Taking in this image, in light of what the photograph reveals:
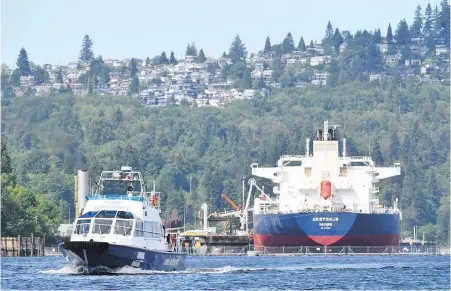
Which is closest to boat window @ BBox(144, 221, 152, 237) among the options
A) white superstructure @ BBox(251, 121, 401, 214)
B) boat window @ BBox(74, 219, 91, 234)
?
boat window @ BBox(74, 219, 91, 234)

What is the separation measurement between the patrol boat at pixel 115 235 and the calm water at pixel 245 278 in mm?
813

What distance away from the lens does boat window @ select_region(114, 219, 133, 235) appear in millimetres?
104812

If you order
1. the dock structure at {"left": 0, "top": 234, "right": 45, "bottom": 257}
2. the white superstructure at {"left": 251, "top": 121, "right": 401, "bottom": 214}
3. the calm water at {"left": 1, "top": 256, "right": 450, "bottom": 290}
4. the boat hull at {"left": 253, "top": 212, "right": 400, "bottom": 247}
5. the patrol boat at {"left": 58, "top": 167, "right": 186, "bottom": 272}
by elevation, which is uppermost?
the white superstructure at {"left": 251, "top": 121, "right": 401, "bottom": 214}

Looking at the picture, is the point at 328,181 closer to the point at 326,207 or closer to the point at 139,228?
the point at 326,207

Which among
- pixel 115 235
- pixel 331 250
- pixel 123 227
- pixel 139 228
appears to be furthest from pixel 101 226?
pixel 331 250

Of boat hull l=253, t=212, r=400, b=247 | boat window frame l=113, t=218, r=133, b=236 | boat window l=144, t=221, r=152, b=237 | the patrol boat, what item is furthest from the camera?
boat hull l=253, t=212, r=400, b=247

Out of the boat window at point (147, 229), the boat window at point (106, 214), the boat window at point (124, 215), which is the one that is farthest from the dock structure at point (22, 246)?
the boat window at point (106, 214)

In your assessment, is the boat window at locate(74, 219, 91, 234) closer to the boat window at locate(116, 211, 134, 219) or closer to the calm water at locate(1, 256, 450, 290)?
the boat window at locate(116, 211, 134, 219)

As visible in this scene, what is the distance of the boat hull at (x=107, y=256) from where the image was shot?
103m

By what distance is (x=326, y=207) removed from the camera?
18350 cm

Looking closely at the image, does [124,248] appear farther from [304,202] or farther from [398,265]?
[304,202]

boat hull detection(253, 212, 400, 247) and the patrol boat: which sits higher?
boat hull detection(253, 212, 400, 247)

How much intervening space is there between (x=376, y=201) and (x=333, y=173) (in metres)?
6.34

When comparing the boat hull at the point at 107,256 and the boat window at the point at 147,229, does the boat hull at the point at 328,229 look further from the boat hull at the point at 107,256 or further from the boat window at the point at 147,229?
the boat hull at the point at 107,256
